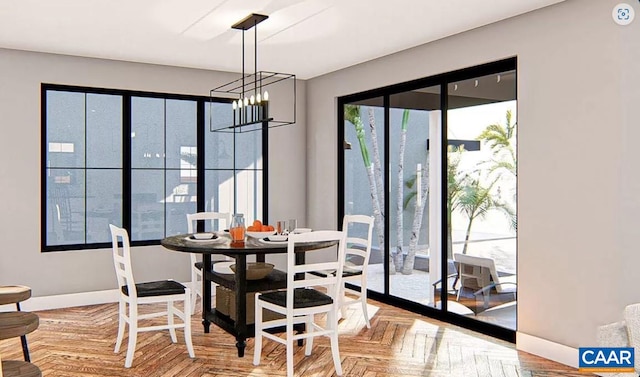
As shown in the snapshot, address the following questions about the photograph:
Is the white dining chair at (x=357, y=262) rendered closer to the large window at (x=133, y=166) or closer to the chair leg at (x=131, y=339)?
the large window at (x=133, y=166)

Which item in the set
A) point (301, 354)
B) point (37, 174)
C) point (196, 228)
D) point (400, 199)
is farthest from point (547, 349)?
point (37, 174)

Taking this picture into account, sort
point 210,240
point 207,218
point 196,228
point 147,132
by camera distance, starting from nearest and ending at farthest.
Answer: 1. point 210,240
2. point 207,218
3. point 147,132
4. point 196,228

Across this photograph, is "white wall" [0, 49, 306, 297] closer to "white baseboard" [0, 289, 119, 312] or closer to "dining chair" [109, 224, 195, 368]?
"white baseboard" [0, 289, 119, 312]

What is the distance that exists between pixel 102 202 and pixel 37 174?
0.68 metres

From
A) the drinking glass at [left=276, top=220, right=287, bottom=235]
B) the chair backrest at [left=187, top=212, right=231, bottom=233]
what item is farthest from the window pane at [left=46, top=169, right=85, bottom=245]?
the drinking glass at [left=276, top=220, right=287, bottom=235]

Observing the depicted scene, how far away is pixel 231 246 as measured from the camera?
398cm

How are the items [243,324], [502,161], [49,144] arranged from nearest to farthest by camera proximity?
[243,324] → [502,161] → [49,144]

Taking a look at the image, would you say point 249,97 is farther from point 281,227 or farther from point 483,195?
point 483,195

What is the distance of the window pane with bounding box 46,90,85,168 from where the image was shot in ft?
18.0

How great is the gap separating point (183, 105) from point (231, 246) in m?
2.74

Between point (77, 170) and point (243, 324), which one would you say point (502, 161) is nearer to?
point (243, 324)

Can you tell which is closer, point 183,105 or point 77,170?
point 77,170

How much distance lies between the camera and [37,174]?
17.6 ft

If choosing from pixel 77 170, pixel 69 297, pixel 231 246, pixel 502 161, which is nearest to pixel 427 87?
pixel 502 161
